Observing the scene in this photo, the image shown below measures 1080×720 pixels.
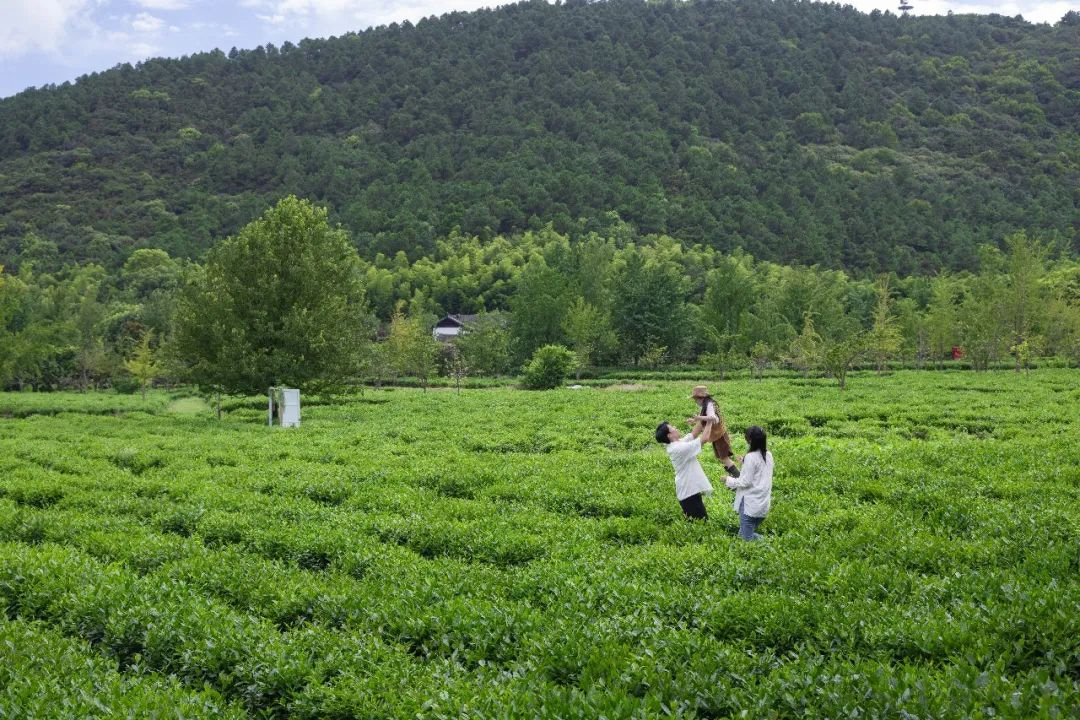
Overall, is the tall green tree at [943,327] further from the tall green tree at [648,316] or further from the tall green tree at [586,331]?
the tall green tree at [586,331]

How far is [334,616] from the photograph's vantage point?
8.52 meters

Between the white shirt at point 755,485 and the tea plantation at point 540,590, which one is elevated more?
the white shirt at point 755,485

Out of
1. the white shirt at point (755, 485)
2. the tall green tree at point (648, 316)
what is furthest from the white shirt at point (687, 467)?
the tall green tree at point (648, 316)

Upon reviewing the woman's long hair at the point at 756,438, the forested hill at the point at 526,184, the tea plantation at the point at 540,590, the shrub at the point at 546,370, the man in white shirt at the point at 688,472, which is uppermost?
the forested hill at the point at 526,184

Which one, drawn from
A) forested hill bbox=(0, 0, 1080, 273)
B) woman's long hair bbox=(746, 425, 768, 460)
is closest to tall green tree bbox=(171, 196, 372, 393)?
woman's long hair bbox=(746, 425, 768, 460)

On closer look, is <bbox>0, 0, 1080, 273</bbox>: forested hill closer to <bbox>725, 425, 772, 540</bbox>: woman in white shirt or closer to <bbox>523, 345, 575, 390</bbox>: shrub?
<bbox>523, 345, 575, 390</bbox>: shrub

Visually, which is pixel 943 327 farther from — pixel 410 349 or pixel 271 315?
pixel 271 315

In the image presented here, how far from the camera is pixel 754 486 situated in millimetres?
10883

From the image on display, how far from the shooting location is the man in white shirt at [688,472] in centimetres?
1170

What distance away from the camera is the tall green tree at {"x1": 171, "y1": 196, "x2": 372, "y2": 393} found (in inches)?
1326

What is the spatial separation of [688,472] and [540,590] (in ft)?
12.6

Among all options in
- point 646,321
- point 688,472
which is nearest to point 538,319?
point 646,321

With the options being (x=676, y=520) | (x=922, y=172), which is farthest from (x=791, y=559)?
(x=922, y=172)

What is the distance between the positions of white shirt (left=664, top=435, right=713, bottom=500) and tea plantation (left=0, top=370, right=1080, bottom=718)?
561 millimetres
